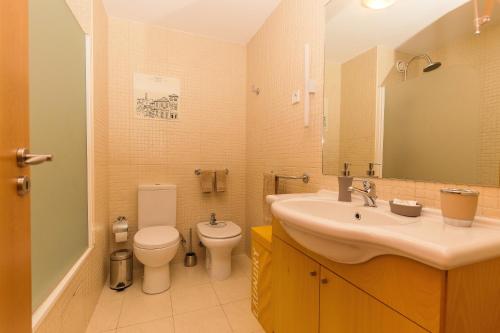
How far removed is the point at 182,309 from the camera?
1590 millimetres

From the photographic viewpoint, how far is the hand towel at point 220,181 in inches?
92.0

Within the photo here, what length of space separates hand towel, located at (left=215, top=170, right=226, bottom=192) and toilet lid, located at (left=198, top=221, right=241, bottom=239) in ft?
1.17

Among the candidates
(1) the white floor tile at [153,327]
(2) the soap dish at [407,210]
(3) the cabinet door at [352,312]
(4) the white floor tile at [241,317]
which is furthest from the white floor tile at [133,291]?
(2) the soap dish at [407,210]

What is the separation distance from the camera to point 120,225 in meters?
1.95

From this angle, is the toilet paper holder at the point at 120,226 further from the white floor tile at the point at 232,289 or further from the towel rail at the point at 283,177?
the towel rail at the point at 283,177

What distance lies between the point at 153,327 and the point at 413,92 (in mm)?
1875

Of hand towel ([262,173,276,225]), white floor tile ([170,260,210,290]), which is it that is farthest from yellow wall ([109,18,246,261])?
hand towel ([262,173,276,225])

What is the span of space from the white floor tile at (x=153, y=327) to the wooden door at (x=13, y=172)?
2.87 ft

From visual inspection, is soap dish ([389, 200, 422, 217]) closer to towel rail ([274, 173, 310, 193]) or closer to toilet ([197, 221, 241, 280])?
towel rail ([274, 173, 310, 193])

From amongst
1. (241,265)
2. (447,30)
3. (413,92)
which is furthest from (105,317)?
(447,30)

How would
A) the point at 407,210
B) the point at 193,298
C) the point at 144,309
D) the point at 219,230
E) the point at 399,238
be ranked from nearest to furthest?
A: the point at 399,238 → the point at 407,210 → the point at 144,309 → the point at 193,298 → the point at 219,230

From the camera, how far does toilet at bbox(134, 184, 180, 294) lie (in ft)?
5.52

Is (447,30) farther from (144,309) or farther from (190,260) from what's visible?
(190,260)

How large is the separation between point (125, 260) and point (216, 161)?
1.19 m
